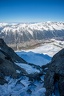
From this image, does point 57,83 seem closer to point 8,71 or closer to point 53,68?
point 53,68

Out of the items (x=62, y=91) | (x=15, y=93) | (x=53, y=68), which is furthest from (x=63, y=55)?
(x=15, y=93)

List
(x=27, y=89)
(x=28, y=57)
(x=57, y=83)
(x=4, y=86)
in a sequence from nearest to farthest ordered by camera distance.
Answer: (x=57, y=83)
(x=27, y=89)
(x=4, y=86)
(x=28, y=57)

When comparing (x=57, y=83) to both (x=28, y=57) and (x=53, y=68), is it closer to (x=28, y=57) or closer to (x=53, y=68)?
(x=53, y=68)

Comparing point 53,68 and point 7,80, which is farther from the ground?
point 53,68

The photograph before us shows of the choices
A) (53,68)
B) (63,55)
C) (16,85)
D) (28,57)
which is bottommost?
(28,57)

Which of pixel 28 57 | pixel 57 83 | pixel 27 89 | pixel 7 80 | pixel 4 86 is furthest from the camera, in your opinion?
pixel 28 57

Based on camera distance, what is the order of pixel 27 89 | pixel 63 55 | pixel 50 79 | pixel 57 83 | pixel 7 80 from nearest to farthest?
pixel 57 83, pixel 50 79, pixel 63 55, pixel 27 89, pixel 7 80

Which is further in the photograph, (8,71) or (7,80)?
(8,71)

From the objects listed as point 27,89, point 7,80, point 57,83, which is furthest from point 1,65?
point 57,83

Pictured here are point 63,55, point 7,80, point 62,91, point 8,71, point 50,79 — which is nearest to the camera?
point 62,91
